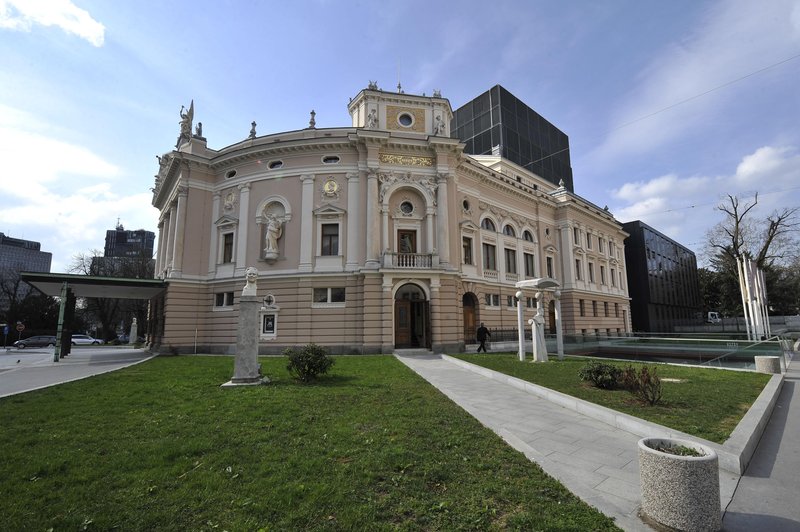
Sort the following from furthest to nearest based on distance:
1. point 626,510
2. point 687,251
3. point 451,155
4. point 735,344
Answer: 1. point 687,251
2. point 451,155
3. point 735,344
4. point 626,510

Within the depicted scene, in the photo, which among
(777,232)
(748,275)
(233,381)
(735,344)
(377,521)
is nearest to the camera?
(377,521)

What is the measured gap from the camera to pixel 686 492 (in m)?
3.42

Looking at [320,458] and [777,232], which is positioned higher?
[777,232]

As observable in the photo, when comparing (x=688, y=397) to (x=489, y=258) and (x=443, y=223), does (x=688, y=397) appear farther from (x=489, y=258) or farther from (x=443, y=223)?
(x=489, y=258)

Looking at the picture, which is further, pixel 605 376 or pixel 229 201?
pixel 229 201

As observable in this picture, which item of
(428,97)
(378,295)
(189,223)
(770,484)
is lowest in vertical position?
(770,484)

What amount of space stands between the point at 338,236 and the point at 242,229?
21.0ft

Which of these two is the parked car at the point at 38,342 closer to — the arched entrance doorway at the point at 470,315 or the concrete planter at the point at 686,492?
the arched entrance doorway at the point at 470,315

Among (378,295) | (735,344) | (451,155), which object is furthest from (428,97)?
(735,344)

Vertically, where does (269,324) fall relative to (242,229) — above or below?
below

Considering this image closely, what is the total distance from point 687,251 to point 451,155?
57376mm

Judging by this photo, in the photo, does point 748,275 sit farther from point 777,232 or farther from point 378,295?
point 378,295

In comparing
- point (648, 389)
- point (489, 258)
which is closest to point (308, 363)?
point (648, 389)

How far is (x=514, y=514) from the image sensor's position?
12.2 feet
